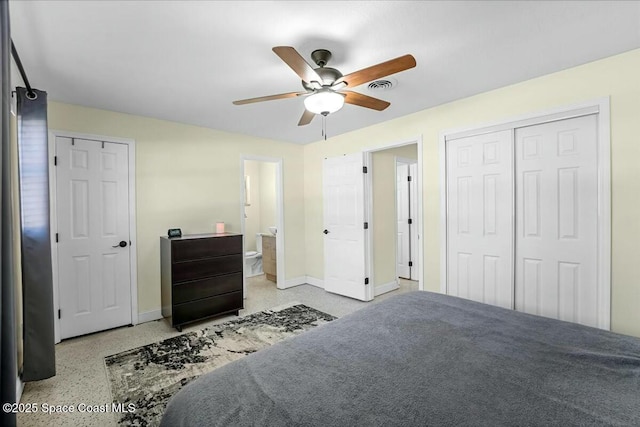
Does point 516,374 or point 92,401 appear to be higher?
point 516,374

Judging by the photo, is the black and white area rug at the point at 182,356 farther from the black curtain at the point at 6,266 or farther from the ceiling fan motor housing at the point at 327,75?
the ceiling fan motor housing at the point at 327,75

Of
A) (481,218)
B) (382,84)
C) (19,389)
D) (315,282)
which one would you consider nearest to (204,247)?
(19,389)

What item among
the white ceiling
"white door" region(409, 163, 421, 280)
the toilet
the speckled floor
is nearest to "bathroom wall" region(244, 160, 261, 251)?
the toilet

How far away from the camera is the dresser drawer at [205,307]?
3166 mm

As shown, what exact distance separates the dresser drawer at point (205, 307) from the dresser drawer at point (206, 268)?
276 mm

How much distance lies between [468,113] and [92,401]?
4001 mm

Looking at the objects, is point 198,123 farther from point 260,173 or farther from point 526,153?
point 526,153

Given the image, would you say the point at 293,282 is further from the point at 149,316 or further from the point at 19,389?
the point at 19,389

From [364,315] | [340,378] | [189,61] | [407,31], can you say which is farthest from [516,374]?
[189,61]

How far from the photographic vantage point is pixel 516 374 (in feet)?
3.83

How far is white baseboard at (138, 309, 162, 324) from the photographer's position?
135 inches

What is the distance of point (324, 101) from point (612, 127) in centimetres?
221

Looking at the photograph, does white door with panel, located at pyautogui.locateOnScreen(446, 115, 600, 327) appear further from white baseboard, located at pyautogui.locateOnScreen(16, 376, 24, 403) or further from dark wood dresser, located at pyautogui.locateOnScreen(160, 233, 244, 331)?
white baseboard, located at pyautogui.locateOnScreen(16, 376, 24, 403)

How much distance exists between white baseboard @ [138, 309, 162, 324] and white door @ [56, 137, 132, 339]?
123 mm
